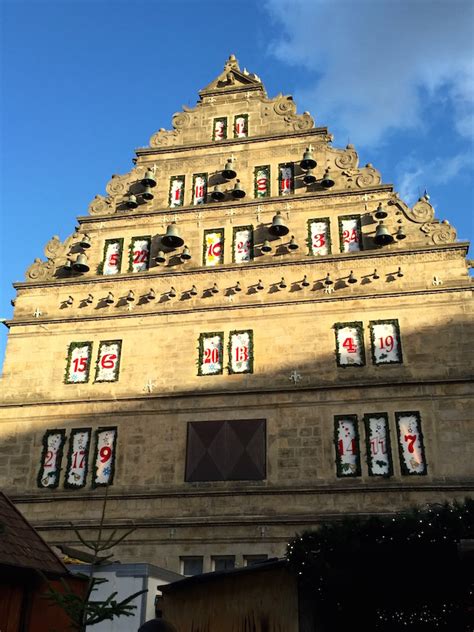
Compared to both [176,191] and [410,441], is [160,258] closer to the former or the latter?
[176,191]

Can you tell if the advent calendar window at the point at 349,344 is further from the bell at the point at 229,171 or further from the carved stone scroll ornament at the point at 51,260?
the carved stone scroll ornament at the point at 51,260

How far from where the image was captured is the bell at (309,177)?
2273 cm

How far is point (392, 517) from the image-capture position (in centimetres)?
1414

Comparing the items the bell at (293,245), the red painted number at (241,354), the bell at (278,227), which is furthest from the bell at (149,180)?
the red painted number at (241,354)

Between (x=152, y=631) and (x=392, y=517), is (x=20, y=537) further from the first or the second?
(x=392, y=517)

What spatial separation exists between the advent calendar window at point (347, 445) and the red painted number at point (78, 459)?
23.5ft


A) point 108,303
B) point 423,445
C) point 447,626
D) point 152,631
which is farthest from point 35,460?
point 152,631

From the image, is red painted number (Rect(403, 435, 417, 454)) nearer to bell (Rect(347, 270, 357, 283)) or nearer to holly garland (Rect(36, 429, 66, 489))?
bell (Rect(347, 270, 357, 283))

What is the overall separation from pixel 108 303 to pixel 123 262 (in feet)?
5.15

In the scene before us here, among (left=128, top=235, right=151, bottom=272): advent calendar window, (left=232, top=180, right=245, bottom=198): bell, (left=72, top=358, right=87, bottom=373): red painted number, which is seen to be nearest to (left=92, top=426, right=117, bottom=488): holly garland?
(left=72, top=358, right=87, bottom=373): red painted number

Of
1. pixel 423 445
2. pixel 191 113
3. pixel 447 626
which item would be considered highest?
pixel 191 113

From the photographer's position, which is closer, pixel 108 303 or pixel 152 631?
pixel 152 631

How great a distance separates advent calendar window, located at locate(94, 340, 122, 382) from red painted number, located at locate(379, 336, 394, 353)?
25.4 ft

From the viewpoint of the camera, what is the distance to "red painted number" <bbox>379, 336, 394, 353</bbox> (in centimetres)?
1972
